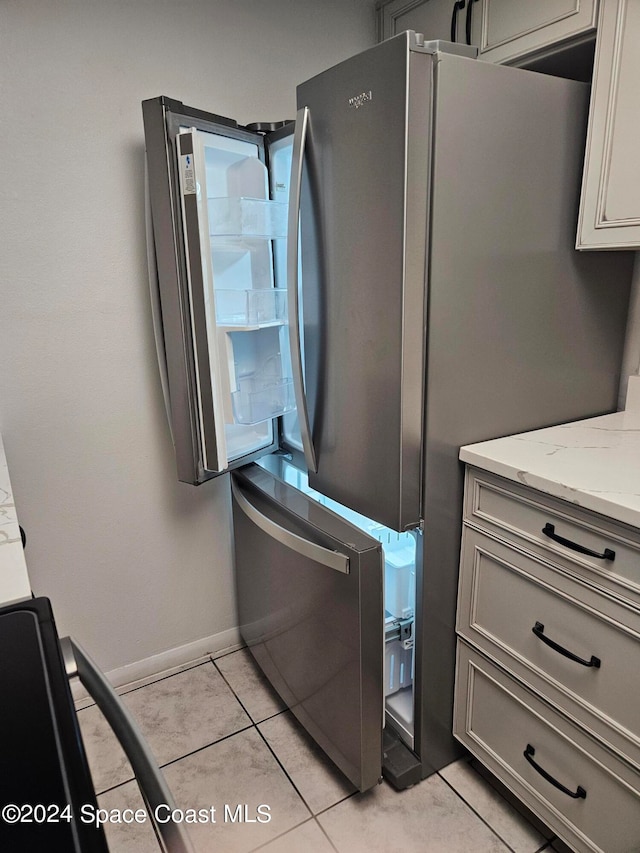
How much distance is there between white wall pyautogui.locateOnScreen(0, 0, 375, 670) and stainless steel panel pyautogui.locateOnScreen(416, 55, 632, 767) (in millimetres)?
917

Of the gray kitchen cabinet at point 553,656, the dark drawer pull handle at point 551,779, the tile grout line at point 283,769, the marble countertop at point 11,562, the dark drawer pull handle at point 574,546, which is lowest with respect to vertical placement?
the tile grout line at point 283,769

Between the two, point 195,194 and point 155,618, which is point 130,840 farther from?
point 195,194

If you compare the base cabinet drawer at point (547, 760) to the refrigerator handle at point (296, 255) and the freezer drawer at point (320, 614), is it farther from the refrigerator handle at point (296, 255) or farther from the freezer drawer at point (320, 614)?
the refrigerator handle at point (296, 255)

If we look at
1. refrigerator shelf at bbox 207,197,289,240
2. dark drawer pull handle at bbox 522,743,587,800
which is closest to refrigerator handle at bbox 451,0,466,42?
refrigerator shelf at bbox 207,197,289,240

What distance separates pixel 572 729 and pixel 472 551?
0.45 metres

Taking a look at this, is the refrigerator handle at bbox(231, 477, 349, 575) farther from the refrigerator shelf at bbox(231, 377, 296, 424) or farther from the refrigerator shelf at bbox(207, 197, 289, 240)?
the refrigerator shelf at bbox(207, 197, 289, 240)

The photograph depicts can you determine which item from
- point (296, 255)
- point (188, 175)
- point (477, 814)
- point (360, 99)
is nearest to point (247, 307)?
point (296, 255)

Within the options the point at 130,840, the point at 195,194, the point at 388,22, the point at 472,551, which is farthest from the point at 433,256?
the point at 130,840

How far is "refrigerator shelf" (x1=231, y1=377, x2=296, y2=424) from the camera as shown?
1694 mm

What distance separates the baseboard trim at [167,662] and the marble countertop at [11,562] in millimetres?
1215

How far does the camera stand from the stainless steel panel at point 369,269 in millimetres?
1265

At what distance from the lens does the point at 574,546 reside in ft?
4.12

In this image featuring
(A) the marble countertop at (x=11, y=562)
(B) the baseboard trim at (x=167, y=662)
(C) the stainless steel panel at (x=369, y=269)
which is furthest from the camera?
(B) the baseboard trim at (x=167, y=662)

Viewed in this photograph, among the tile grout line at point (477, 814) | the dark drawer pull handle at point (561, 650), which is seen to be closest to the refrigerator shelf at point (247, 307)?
the dark drawer pull handle at point (561, 650)
